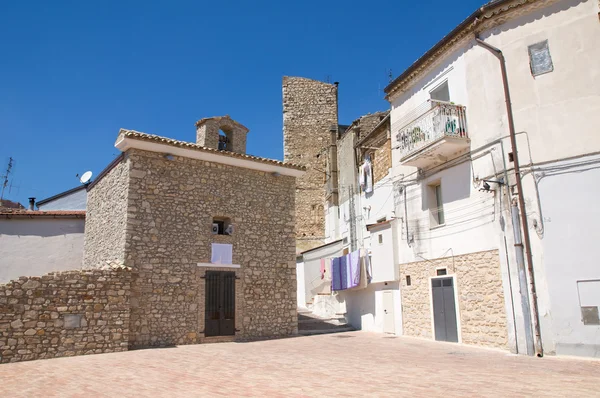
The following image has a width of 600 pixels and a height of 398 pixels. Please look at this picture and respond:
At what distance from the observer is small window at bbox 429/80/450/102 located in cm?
1415

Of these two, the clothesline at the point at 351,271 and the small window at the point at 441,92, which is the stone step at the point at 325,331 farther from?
the small window at the point at 441,92

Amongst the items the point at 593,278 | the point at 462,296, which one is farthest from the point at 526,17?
the point at 462,296

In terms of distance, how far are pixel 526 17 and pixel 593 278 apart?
6.77 metres

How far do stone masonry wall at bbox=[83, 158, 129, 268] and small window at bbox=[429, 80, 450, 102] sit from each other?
32.6 feet

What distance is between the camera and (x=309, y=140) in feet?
102

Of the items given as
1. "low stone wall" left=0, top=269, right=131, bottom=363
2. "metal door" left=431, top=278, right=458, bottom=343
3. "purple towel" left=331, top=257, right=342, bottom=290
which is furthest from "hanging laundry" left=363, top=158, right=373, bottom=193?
"low stone wall" left=0, top=269, right=131, bottom=363

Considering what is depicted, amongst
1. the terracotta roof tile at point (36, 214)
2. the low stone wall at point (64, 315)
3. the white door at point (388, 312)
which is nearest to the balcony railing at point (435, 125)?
the white door at point (388, 312)

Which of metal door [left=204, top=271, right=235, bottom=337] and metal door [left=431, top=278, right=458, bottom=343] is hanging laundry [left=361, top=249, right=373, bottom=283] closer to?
metal door [left=431, top=278, right=458, bottom=343]

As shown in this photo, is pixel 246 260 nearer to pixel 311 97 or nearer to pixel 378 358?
pixel 378 358

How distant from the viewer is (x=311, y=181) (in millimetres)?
30219

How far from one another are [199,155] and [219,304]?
4.79 m

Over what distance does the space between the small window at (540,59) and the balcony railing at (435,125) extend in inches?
83.9

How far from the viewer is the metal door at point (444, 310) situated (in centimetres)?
1296

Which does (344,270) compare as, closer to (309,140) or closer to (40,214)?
(40,214)
